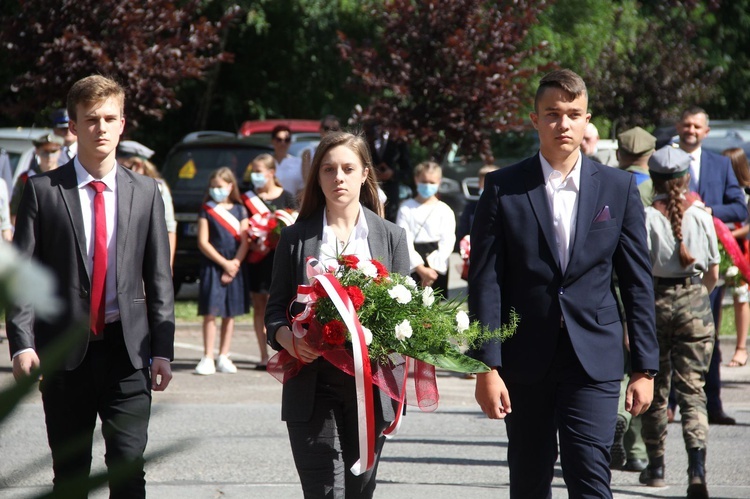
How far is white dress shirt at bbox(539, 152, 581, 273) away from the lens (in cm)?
419

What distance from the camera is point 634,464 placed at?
6824mm

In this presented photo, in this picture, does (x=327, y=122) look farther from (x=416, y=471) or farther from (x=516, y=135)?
(x=516, y=135)

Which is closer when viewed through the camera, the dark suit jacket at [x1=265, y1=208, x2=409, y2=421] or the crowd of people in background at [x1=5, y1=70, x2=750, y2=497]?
the dark suit jacket at [x1=265, y1=208, x2=409, y2=421]

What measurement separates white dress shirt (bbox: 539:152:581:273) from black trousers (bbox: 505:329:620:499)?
13.4 inches

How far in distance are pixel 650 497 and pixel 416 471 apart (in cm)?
→ 146

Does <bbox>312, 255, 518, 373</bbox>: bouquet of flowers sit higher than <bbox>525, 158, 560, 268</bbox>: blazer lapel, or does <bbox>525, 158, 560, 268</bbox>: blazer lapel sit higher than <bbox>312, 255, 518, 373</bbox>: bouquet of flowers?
<bbox>525, 158, 560, 268</bbox>: blazer lapel

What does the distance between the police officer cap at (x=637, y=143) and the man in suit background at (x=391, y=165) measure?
4.90 metres

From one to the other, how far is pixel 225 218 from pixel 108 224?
238 inches

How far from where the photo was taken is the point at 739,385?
33.0 ft

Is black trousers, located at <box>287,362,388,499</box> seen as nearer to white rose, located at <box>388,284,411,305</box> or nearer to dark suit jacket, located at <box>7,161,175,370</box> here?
white rose, located at <box>388,284,411,305</box>

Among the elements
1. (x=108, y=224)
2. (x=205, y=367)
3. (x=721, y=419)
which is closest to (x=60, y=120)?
(x=205, y=367)

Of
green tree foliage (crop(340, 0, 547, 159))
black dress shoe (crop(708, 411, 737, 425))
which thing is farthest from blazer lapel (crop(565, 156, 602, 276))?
green tree foliage (crop(340, 0, 547, 159))

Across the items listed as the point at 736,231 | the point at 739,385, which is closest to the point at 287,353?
the point at 736,231

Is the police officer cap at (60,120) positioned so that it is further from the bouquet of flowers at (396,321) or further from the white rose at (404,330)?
the white rose at (404,330)
